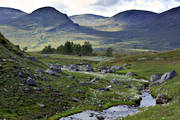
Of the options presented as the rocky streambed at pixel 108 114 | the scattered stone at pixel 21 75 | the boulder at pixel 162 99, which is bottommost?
the rocky streambed at pixel 108 114

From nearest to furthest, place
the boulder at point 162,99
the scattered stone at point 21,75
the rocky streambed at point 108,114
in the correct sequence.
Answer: the rocky streambed at point 108,114 < the scattered stone at point 21,75 < the boulder at point 162,99

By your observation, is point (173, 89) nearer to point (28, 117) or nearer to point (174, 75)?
point (174, 75)

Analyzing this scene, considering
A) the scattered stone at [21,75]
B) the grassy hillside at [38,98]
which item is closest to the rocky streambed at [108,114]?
the grassy hillside at [38,98]

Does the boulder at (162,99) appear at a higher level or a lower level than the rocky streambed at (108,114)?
higher

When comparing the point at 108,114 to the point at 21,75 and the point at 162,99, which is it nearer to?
the point at 162,99

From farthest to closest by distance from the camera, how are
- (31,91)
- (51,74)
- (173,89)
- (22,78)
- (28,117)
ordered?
1. (51,74)
2. (173,89)
3. (22,78)
4. (31,91)
5. (28,117)

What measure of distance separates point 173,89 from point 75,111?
24527 mm

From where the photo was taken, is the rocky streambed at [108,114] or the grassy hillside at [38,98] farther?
the rocky streambed at [108,114]

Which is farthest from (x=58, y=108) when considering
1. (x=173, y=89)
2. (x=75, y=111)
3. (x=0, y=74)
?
(x=173, y=89)

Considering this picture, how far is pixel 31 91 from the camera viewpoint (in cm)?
3512

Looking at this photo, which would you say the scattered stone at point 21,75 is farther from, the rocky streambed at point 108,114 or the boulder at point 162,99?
the boulder at point 162,99

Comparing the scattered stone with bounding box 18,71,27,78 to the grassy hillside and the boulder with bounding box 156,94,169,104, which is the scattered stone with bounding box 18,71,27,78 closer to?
the grassy hillside

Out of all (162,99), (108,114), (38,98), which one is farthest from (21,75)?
(162,99)

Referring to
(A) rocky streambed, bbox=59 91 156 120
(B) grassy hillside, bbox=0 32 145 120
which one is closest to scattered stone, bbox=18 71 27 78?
(B) grassy hillside, bbox=0 32 145 120
